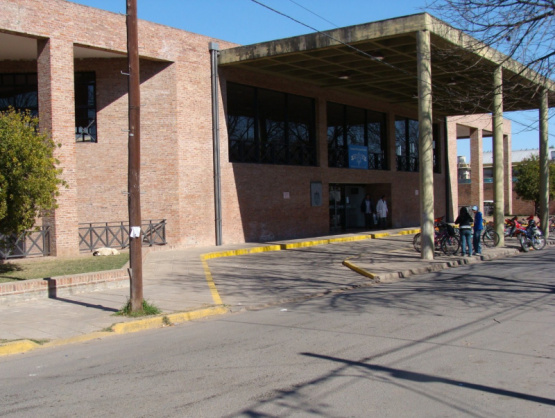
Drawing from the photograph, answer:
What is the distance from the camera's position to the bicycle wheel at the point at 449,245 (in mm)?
18656

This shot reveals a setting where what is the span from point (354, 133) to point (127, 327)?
2313 cm

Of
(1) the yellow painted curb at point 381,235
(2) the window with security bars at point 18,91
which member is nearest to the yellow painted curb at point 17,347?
(2) the window with security bars at point 18,91

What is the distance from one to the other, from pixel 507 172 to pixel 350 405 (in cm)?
4581

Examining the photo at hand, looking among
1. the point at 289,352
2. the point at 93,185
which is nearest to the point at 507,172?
the point at 93,185

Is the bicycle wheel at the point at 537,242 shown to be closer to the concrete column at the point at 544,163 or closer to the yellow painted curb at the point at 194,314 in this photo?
the concrete column at the point at 544,163

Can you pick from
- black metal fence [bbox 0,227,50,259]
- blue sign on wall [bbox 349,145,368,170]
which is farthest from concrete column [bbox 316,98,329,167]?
black metal fence [bbox 0,227,50,259]

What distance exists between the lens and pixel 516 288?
11625mm

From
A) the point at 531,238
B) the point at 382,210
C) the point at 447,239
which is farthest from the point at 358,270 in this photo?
the point at 382,210

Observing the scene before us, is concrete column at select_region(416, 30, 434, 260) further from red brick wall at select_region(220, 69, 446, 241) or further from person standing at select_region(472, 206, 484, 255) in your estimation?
red brick wall at select_region(220, 69, 446, 241)

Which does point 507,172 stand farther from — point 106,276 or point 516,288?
point 106,276

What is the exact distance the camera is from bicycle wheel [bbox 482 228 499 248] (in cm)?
2123

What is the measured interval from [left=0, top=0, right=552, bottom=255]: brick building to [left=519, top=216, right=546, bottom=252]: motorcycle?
17.3 feet

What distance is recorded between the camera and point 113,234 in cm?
1945

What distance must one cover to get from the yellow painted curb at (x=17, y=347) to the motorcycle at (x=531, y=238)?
18266mm
